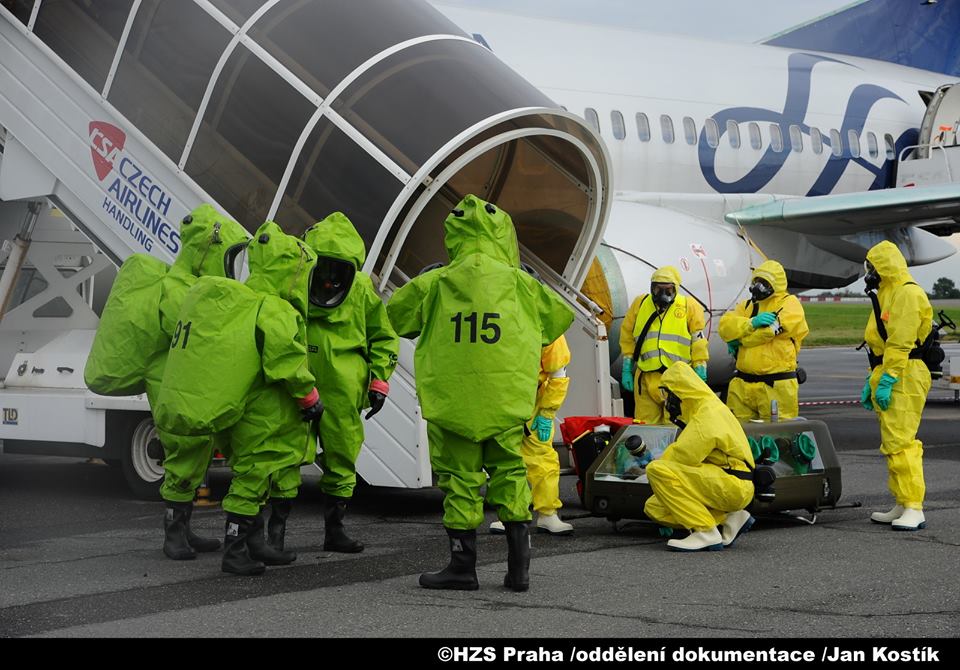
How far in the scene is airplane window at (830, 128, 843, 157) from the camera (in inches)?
725

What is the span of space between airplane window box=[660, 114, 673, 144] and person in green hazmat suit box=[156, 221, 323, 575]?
9573mm

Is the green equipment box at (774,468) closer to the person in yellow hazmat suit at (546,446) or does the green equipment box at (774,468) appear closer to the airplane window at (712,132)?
the person in yellow hazmat suit at (546,446)

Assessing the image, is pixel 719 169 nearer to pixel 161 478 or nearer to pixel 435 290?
pixel 161 478

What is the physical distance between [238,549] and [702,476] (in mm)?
2733

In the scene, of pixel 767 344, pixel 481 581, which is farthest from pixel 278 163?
pixel 767 344

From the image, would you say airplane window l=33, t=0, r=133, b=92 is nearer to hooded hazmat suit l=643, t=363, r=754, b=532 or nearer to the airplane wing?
hooded hazmat suit l=643, t=363, r=754, b=532

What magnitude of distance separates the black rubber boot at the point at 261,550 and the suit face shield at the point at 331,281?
1.31 m

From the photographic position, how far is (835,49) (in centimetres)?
2727

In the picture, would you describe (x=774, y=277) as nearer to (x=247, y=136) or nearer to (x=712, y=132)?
(x=247, y=136)

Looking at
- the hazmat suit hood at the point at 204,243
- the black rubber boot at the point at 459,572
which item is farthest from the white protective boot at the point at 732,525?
the hazmat suit hood at the point at 204,243

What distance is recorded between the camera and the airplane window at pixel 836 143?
18.4m

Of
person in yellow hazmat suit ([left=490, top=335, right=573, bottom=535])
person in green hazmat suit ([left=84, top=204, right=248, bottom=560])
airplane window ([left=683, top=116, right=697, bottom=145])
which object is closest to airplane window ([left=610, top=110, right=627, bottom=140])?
airplane window ([left=683, top=116, right=697, bottom=145])

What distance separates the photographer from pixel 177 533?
755 cm

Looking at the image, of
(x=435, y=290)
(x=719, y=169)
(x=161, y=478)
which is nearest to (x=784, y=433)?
(x=435, y=290)
